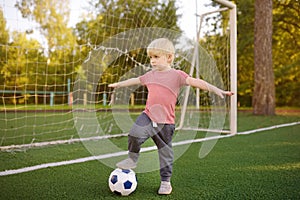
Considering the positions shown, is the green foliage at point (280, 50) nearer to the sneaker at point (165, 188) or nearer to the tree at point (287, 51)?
the tree at point (287, 51)

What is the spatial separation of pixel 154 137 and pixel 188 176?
67 centimetres

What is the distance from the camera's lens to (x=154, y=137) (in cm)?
259

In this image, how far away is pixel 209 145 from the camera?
15.9 ft

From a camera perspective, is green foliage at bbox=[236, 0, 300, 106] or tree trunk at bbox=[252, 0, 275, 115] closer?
tree trunk at bbox=[252, 0, 275, 115]

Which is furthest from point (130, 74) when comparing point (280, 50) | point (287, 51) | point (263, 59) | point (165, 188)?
point (287, 51)

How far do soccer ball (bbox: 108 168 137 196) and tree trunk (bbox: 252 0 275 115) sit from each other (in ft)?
30.0

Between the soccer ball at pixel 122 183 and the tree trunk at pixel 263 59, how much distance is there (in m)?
9.13

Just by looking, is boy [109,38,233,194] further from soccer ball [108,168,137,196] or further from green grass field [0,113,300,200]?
green grass field [0,113,300,200]

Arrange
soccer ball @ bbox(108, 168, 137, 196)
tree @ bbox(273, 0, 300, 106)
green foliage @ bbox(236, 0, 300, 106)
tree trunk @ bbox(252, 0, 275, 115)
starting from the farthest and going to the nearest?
green foliage @ bbox(236, 0, 300, 106) → tree @ bbox(273, 0, 300, 106) → tree trunk @ bbox(252, 0, 275, 115) → soccer ball @ bbox(108, 168, 137, 196)

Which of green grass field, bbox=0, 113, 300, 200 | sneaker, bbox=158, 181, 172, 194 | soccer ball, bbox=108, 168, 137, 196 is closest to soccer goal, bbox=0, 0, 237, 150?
green grass field, bbox=0, 113, 300, 200

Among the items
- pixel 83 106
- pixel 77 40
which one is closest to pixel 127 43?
pixel 83 106

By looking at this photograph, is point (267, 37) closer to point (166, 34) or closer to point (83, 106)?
point (166, 34)

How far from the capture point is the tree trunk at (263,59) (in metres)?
10.4

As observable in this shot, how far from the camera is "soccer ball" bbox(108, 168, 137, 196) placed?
2.43m
